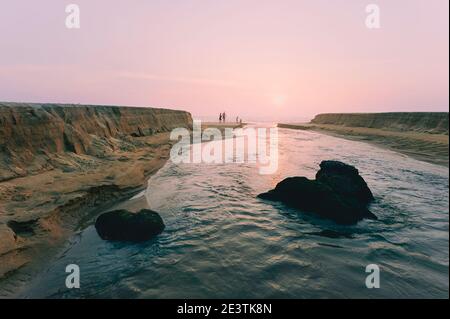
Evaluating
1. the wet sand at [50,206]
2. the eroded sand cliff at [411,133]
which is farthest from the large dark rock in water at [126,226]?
the eroded sand cliff at [411,133]

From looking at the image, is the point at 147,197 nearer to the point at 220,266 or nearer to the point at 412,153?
the point at 220,266

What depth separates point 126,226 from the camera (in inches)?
339

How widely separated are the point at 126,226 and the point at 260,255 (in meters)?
4.49

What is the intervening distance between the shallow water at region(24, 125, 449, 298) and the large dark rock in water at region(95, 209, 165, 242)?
0.30 metres

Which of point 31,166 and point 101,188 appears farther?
point 31,166

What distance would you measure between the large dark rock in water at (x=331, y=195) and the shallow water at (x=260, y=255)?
1.60 ft

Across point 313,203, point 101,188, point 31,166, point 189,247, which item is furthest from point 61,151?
point 313,203

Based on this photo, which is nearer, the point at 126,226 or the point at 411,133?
the point at 126,226

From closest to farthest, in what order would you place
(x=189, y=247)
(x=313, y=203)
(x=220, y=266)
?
(x=220, y=266), (x=189, y=247), (x=313, y=203)

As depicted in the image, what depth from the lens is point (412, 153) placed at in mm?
28016

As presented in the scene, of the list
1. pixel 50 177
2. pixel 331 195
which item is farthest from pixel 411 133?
pixel 50 177

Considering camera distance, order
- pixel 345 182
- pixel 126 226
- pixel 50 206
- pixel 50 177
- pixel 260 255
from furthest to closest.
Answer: pixel 50 177, pixel 345 182, pixel 50 206, pixel 126 226, pixel 260 255

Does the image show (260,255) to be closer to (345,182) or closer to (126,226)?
(126,226)
